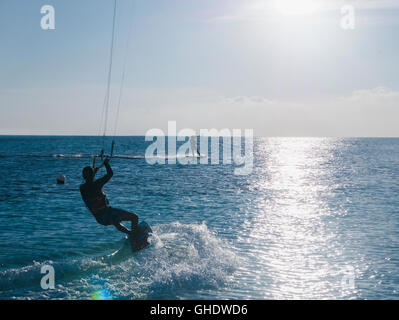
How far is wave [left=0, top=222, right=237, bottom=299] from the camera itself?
11938mm

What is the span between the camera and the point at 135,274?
13414mm

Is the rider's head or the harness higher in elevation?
the rider's head

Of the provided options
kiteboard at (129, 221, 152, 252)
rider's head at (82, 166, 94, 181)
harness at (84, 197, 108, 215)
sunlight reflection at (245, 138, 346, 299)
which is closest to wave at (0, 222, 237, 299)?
kiteboard at (129, 221, 152, 252)

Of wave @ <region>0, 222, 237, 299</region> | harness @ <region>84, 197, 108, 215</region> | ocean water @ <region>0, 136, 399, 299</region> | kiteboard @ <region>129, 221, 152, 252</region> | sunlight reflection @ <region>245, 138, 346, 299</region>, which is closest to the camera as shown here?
wave @ <region>0, 222, 237, 299</region>

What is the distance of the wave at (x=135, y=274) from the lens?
11938 millimetres

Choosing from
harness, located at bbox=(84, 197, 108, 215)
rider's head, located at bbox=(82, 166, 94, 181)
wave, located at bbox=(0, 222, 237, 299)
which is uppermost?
rider's head, located at bbox=(82, 166, 94, 181)

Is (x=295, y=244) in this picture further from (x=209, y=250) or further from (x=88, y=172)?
(x=88, y=172)

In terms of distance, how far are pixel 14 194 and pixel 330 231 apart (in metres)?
24.9

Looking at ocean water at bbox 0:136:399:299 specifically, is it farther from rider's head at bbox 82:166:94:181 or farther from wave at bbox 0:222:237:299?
rider's head at bbox 82:166:94:181

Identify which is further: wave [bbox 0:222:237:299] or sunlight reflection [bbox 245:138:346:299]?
sunlight reflection [bbox 245:138:346:299]

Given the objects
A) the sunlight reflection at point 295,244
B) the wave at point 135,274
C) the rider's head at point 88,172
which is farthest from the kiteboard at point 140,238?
the sunlight reflection at point 295,244

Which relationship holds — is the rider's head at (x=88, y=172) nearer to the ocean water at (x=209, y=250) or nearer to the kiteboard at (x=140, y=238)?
the kiteboard at (x=140, y=238)
